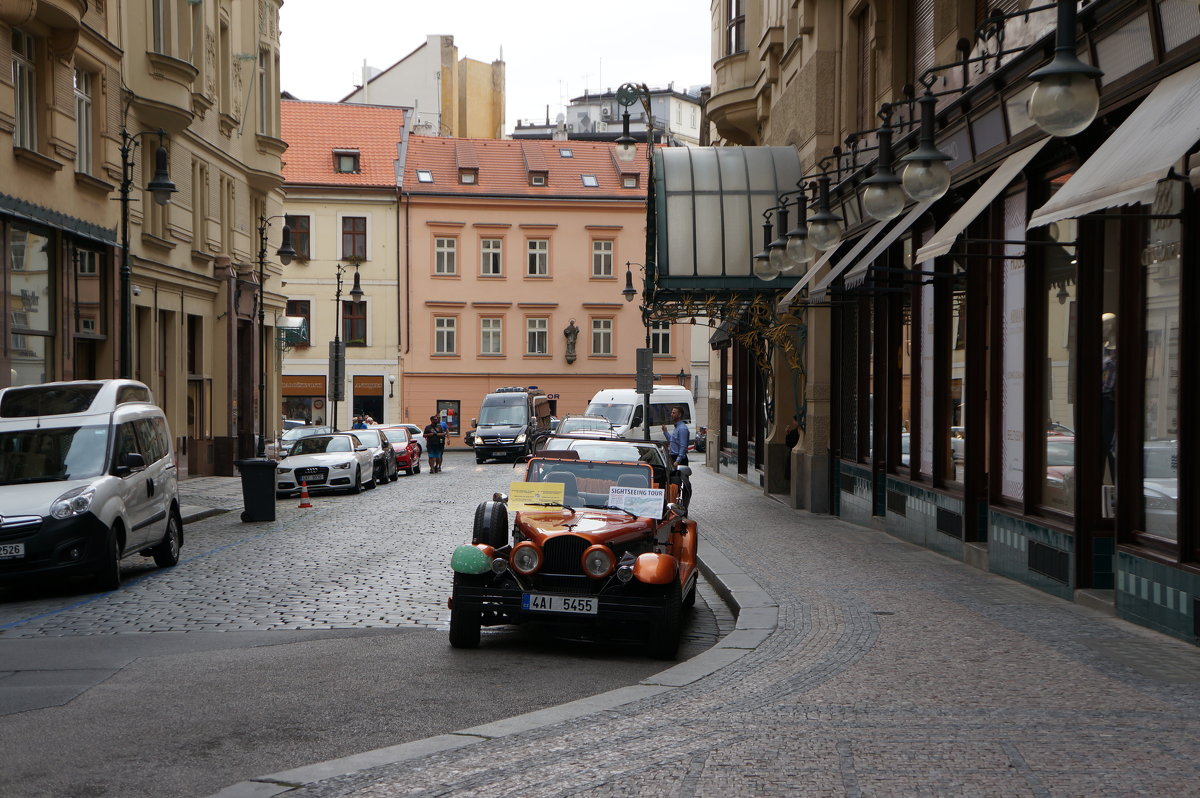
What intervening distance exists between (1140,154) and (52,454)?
11.1 meters

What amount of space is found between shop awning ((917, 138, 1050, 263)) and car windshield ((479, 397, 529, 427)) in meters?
35.7

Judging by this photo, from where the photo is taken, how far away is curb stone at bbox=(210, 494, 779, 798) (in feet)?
19.9

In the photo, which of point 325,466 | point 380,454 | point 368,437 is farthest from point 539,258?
point 325,466

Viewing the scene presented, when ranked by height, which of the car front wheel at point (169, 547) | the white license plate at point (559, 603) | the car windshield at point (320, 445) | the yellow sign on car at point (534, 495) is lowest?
the car front wheel at point (169, 547)

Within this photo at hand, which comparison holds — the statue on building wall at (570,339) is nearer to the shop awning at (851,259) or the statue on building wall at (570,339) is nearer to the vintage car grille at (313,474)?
the vintage car grille at (313,474)

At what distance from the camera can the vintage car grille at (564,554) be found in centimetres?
988

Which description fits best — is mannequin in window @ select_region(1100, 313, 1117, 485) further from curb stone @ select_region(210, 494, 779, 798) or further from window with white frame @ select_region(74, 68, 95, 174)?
window with white frame @ select_region(74, 68, 95, 174)

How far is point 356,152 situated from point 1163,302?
56849 mm

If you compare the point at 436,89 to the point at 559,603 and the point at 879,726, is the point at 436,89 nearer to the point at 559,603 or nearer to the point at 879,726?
the point at 559,603

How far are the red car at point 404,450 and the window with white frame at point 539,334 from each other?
23.4 m

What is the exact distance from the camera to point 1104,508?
36.5 ft

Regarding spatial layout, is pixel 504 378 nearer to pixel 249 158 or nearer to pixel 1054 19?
pixel 249 158

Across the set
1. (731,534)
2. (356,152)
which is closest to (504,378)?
(356,152)

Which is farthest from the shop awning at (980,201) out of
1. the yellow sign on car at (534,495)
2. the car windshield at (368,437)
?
the car windshield at (368,437)
